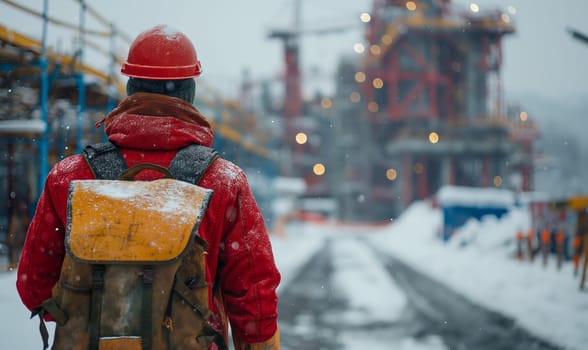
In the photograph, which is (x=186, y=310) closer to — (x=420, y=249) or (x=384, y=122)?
(x=420, y=249)

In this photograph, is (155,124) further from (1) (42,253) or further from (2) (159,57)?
(1) (42,253)

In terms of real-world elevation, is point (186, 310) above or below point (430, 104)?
below

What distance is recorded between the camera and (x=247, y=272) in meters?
1.85

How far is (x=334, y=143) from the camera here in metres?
59.0

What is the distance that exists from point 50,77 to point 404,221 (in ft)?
84.7

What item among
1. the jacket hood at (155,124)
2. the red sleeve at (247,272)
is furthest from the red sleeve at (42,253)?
the red sleeve at (247,272)

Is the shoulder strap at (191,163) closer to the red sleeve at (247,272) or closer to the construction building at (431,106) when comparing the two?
the red sleeve at (247,272)

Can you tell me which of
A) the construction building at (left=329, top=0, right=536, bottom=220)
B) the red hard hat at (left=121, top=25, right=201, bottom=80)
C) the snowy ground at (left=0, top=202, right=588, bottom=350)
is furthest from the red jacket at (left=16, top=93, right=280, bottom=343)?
the construction building at (left=329, top=0, right=536, bottom=220)

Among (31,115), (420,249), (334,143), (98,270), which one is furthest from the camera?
(334,143)

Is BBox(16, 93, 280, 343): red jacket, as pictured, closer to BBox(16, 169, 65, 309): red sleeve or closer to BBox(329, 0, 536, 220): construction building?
BBox(16, 169, 65, 309): red sleeve

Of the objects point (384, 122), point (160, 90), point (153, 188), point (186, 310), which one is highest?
point (384, 122)

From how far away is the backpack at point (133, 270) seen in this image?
155 centimetres

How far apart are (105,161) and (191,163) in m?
0.33

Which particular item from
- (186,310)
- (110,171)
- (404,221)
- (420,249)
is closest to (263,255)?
(186,310)
